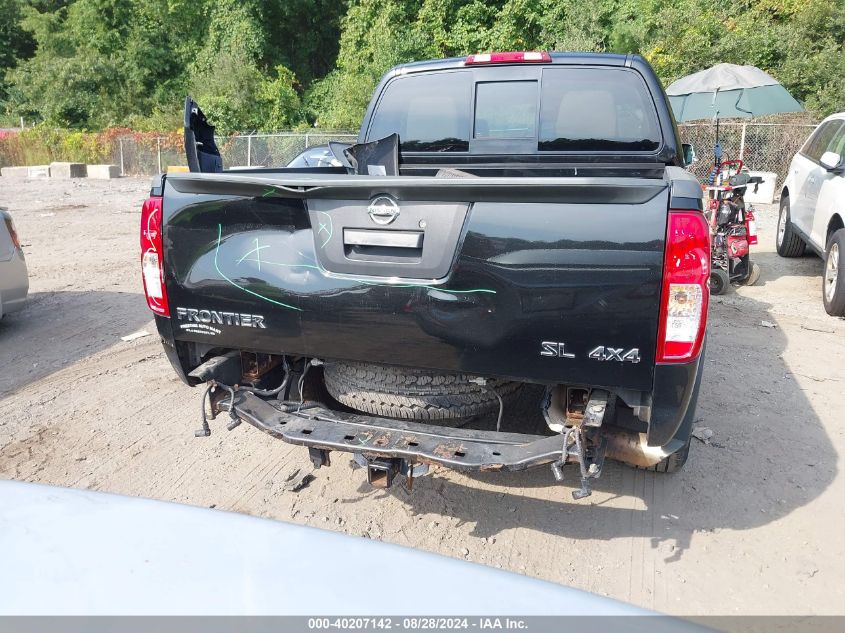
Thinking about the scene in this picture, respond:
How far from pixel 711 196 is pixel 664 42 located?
1659cm

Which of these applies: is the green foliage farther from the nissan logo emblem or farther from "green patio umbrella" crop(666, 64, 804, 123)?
the nissan logo emblem

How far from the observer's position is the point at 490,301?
2629 millimetres

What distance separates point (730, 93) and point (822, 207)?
537 cm

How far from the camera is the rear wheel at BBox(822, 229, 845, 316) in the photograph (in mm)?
6641

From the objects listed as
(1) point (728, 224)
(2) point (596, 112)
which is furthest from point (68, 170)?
(2) point (596, 112)

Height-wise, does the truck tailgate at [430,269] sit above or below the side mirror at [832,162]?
below

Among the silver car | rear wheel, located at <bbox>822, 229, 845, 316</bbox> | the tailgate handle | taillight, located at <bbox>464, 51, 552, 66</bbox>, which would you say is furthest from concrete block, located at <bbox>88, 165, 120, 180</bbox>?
the tailgate handle

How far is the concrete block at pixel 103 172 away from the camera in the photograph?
25828mm

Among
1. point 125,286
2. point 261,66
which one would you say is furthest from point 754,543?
point 261,66

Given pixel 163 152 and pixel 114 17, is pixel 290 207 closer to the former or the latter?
pixel 163 152

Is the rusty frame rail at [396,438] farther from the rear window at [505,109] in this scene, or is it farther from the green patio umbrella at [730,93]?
the green patio umbrella at [730,93]

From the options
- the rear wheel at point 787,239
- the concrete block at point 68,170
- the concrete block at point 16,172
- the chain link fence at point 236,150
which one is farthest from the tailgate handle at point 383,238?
the concrete block at point 16,172

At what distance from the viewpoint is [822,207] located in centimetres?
754

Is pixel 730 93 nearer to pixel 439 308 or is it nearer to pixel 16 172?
pixel 439 308
